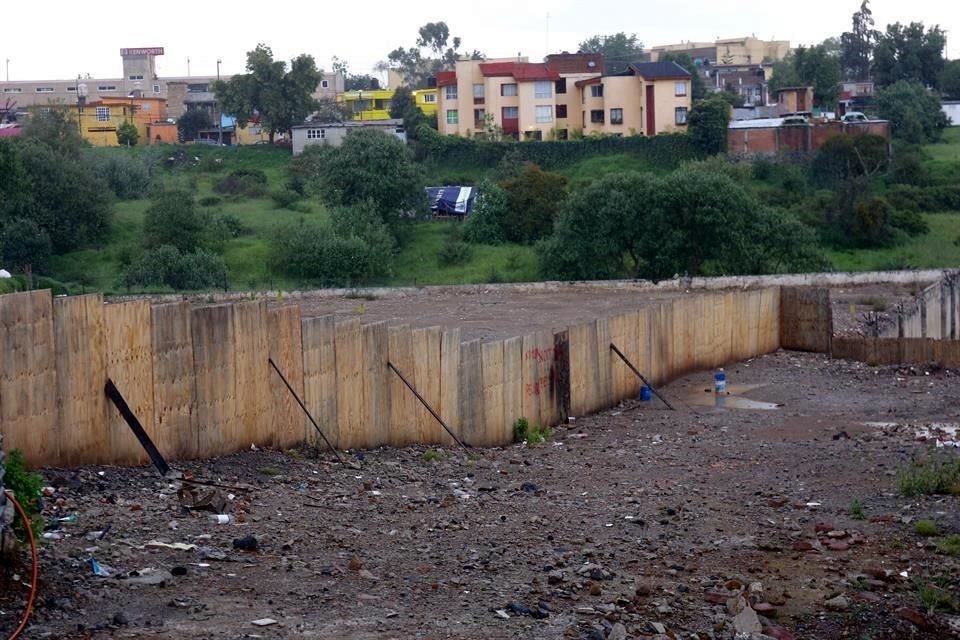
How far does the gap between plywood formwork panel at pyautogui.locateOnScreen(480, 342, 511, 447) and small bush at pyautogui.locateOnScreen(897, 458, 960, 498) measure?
5.79 m

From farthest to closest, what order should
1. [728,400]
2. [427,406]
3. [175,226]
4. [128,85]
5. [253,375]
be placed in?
1. [128,85]
2. [175,226]
3. [728,400]
4. [427,406]
5. [253,375]

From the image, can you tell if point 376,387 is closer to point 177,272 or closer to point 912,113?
point 177,272

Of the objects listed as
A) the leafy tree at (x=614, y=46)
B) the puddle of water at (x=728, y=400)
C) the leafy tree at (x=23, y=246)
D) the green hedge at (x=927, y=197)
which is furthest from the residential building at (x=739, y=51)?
the puddle of water at (x=728, y=400)

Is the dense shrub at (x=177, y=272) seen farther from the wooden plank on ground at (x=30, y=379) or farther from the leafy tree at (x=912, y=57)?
the leafy tree at (x=912, y=57)

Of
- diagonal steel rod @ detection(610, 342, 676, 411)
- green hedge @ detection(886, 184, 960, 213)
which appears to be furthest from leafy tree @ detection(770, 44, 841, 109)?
diagonal steel rod @ detection(610, 342, 676, 411)

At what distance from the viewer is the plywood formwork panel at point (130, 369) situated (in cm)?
1280

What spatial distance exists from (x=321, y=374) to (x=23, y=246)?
44.3m

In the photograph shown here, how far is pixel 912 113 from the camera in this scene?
82.1 meters

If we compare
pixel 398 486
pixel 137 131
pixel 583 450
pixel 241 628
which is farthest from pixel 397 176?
pixel 241 628

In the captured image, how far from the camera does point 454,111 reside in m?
88.9

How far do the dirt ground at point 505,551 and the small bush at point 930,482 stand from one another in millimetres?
167

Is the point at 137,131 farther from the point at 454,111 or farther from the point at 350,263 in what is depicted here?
the point at 350,263

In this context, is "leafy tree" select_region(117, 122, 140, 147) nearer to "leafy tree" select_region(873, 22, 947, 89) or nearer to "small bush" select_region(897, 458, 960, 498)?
"leafy tree" select_region(873, 22, 947, 89)

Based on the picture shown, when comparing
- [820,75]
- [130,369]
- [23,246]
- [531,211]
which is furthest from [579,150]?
[130,369]
